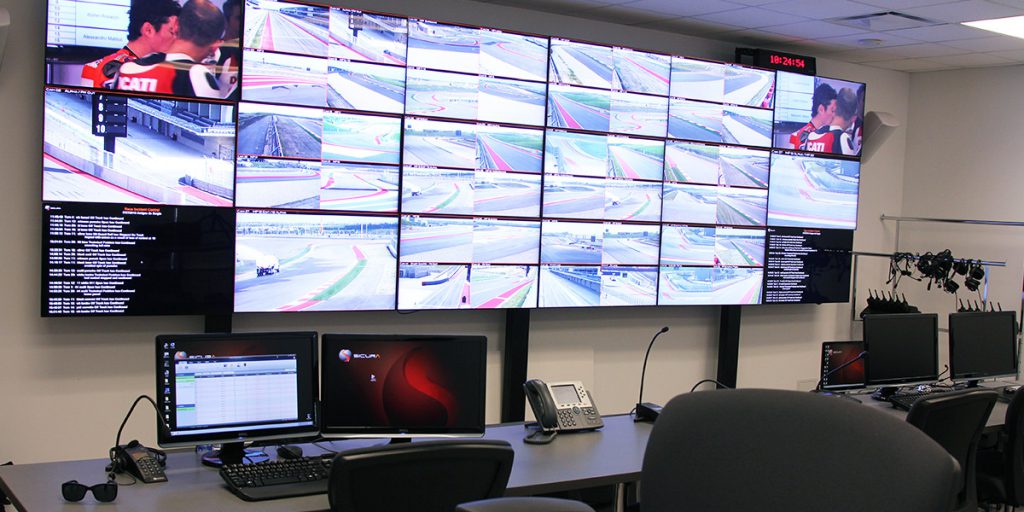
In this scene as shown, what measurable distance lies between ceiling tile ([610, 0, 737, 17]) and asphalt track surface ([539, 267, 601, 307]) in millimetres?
1524

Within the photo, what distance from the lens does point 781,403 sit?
5.59 feet

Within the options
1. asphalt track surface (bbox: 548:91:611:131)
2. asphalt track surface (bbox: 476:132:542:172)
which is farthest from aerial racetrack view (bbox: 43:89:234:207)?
asphalt track surface (bbox: 548:91:611:131)

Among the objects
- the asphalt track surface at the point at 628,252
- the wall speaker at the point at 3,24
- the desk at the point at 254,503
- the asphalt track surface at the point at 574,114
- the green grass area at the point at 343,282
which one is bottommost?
the desk at the point at 254,503

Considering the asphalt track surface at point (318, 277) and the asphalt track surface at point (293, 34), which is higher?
the asphalt track surface at point (293, 34)

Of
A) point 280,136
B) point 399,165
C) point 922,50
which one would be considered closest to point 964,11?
point 922,50

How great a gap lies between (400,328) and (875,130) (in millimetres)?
3617

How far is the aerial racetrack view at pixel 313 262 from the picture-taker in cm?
439

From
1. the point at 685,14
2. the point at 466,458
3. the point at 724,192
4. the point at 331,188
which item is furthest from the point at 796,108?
the point at 466,458

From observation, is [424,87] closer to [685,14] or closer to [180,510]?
[685,14]

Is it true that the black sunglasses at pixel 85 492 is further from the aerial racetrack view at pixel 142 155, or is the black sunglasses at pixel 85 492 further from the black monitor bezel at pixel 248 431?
the aerial racetrack view at pixel 142 155

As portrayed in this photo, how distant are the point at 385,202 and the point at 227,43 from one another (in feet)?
3.51

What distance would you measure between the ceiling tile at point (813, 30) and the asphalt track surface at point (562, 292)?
196cm

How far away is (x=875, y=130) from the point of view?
251 inches

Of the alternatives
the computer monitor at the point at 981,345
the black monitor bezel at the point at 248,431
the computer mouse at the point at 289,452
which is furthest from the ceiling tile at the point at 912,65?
the computer mouse at the point at 289,452
